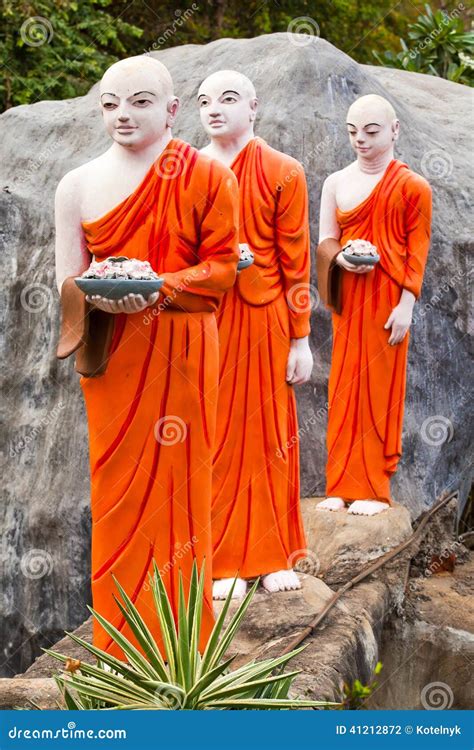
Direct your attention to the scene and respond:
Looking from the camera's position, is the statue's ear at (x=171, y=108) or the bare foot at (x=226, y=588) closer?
the statue's ear at (x=171, y=108)

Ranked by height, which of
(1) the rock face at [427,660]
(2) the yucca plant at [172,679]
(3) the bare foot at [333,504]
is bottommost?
(1) the rock face at [427,660]

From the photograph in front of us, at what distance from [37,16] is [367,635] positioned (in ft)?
31.3

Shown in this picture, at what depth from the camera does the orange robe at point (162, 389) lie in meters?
5.48

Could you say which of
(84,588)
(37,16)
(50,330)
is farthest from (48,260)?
(37,16)

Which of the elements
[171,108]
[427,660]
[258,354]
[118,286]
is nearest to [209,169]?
[171,108]

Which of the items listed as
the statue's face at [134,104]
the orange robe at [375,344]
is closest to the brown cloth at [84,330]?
the statue's face at [134,104]

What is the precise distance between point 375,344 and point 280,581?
203 centimetres

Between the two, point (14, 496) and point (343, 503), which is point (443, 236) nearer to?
point (343, 503)

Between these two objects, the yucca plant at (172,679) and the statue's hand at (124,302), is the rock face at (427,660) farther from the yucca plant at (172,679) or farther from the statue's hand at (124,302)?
the statue's hand at (124,302)

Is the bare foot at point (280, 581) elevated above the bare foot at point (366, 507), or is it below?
below

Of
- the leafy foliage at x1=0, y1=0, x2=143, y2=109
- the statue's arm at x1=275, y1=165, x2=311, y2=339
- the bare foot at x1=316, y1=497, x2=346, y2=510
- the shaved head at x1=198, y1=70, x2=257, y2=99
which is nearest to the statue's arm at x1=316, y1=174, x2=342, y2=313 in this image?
the statue's arm at x1=275, y1=165, x2=311, y2=339

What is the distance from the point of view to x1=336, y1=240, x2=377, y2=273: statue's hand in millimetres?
8177

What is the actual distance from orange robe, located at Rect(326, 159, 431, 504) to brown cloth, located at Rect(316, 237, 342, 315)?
0.16 ft

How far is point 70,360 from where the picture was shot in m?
9.27
